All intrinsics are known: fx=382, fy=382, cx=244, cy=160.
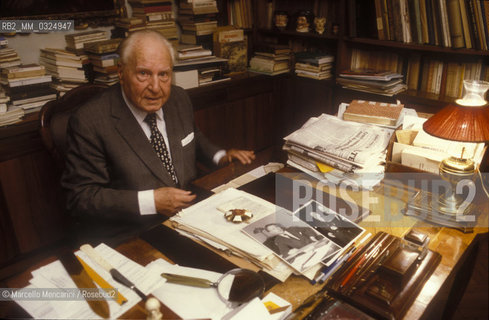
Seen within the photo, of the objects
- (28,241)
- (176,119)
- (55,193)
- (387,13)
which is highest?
(387,13)

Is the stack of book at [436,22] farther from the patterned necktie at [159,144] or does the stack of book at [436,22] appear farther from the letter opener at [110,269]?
the letter opener at [110,269]

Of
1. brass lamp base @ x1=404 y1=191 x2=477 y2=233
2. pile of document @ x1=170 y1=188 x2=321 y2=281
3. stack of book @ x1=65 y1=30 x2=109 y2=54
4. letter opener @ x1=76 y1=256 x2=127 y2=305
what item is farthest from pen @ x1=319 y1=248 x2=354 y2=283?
stack of book @ x1=65 y1=30 x2=109 y2=54

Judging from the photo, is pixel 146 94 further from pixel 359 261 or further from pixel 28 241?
pixel 28 241

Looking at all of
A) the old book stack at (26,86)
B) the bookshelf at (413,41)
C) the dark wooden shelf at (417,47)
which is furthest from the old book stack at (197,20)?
the old book stack at (26,86)

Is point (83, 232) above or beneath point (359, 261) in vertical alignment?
beneath

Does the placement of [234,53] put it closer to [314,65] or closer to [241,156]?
[314,65]

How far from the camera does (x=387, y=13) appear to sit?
8.20 feet

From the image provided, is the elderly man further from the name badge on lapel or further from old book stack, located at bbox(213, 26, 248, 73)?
old book stack, located at bbox(213, 26, 248, 73)

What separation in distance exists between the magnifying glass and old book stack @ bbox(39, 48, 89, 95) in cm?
167

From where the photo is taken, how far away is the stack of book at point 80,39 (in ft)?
7.45

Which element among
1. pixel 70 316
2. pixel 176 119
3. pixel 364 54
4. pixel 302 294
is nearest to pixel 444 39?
pixel 364 54

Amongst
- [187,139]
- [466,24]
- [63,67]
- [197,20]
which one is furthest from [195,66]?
[466,24]

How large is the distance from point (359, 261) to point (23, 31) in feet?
7.13

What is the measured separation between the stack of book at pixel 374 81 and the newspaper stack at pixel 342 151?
1.12 m
